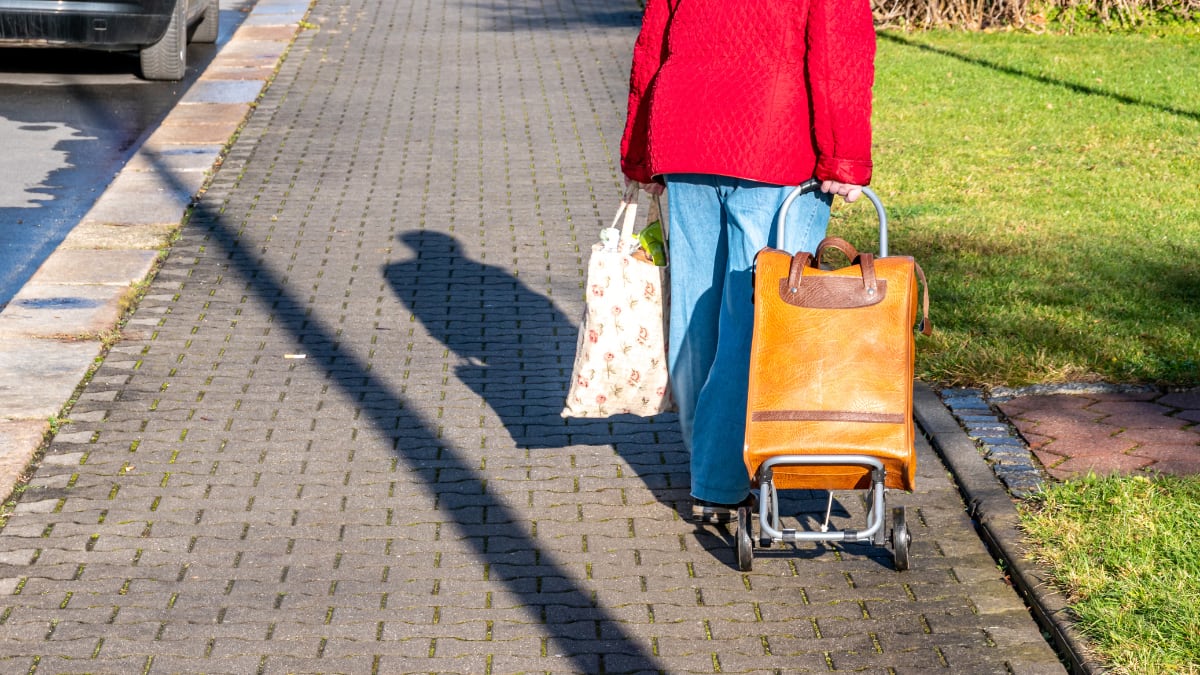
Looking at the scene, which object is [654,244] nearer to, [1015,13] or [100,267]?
[100,267]

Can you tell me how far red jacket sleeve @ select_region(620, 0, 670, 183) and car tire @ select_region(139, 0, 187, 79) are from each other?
28.8 ft

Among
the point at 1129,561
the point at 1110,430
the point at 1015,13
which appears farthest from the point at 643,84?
the point at 1015,13

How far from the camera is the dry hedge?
15.9m

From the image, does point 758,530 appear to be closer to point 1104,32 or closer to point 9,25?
point 9,25

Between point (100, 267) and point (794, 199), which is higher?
point (794, 199)

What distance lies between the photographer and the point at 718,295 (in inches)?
182

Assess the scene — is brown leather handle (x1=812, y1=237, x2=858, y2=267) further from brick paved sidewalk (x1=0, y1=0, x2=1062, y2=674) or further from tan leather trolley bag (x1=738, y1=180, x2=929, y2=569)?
brick paved sidewalk (x1=0, y1=0, x2=1062, y2=674)

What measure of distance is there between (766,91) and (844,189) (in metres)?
0.36

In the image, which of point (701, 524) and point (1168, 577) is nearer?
point (1168, 577)

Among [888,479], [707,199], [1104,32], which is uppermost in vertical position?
[707,199]

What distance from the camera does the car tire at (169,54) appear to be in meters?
12.5

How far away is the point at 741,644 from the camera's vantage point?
4094 mm

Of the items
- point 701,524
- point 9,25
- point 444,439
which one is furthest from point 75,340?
point 9,25

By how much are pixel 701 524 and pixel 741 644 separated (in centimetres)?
82
